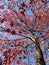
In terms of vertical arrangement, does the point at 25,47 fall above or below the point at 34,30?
below

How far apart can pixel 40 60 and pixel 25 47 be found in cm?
131

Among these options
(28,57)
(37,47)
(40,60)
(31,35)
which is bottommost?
(28,57)

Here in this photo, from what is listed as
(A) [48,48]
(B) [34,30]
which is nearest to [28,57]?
(A) [48,48]

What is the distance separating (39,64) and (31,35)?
1.59 meters

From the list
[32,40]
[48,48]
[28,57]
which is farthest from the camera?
[28,57]

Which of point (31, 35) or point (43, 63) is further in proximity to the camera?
point (31, 35)

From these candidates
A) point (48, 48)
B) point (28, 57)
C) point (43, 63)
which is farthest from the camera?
point (28, 57)

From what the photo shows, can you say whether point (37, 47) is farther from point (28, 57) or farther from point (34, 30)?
point (28, 57)

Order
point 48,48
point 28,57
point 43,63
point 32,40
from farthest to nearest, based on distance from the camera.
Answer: point 28,57
point 48,48
point 32,40
point 43,63

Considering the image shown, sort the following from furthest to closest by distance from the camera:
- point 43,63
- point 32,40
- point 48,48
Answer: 1. point 48,48
2. point 32,40
3. point 43,63

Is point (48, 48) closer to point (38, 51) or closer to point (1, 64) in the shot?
point (38, 51)

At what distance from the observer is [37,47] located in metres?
8.70

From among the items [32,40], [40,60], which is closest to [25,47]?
[32,40]

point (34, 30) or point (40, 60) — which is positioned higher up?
point (34, 30)
